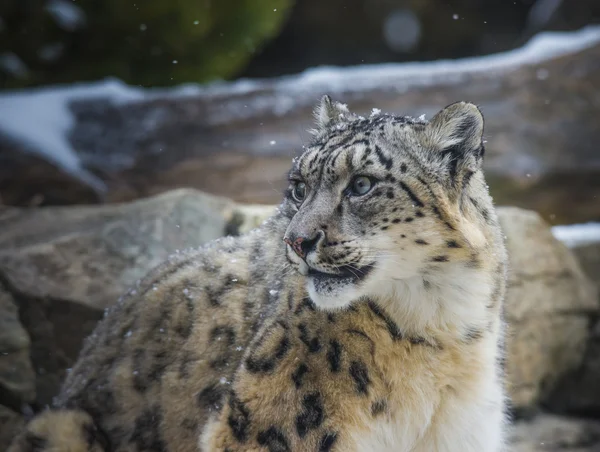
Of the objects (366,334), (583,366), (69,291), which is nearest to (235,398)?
(366,334)

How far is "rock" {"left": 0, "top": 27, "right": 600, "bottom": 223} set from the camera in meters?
7.56

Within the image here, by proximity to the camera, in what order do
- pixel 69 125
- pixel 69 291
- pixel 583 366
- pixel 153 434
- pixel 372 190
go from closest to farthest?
1. pixel 372 190
2. pixel 153 434
3. pixel 69 291
4. pixel 583 366
5. pixel 69 125

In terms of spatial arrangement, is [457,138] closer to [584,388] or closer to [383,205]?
[383,205]

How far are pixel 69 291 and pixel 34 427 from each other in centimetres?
149

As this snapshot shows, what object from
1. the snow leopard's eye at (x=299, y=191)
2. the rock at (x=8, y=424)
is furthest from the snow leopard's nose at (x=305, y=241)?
the rock at (x=8, y=424)

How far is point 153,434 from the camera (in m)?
3.14

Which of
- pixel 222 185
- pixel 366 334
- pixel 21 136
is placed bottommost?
pixel 366 334

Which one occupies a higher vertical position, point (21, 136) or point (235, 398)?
point (21, 136)

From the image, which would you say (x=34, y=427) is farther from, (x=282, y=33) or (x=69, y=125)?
(x=282, y=33)

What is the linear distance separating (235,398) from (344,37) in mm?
13146

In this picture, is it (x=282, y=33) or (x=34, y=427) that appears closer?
(x=34, y=427)

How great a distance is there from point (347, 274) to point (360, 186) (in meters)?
0.32

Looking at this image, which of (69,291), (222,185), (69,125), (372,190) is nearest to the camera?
(372,190)

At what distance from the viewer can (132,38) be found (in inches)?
344
